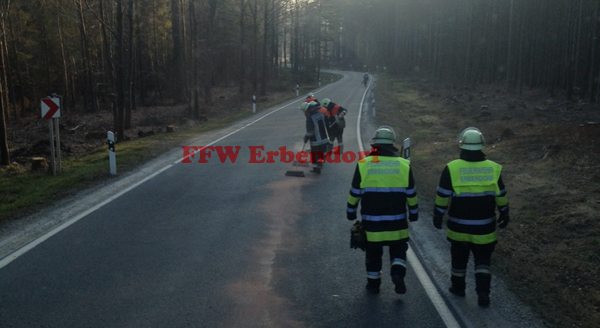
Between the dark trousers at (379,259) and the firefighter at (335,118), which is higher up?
the firefighter at (335,118)

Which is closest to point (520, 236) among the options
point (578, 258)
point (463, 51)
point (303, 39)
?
point (578, 258)

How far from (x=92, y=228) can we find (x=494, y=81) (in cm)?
5585

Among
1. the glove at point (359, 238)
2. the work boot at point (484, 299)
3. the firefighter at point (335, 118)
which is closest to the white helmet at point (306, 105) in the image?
the firefighter at point (335, 118)

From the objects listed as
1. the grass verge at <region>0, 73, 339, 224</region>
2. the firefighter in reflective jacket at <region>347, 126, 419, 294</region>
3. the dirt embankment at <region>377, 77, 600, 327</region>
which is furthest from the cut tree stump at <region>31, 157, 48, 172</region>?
the firefighter in reflective jacket at <region>347, 126, 419, 294</region>

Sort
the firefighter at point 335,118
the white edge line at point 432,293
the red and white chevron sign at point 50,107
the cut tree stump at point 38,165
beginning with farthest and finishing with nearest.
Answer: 1. the firefighter at point 335,118
2. the cut tree stump at point 38,165
3. the red and white chevron sign at point 50,107
4. the white edge line at point 432,293

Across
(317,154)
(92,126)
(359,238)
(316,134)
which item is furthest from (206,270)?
(92,126)

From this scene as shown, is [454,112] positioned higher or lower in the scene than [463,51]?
lower

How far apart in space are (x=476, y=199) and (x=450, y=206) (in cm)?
29

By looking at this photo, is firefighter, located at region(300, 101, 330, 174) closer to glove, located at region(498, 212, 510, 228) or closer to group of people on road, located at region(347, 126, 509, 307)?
group of people on road, located at region(347, 126, 509, 307)

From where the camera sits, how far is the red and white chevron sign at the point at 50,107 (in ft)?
40.9

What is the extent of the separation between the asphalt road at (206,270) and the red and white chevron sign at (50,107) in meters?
3.52

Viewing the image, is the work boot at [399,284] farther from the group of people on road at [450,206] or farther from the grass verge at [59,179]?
the grass verge at [59,179]

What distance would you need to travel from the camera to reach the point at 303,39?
282 ft

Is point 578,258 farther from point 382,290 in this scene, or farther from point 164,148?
point 164,148
